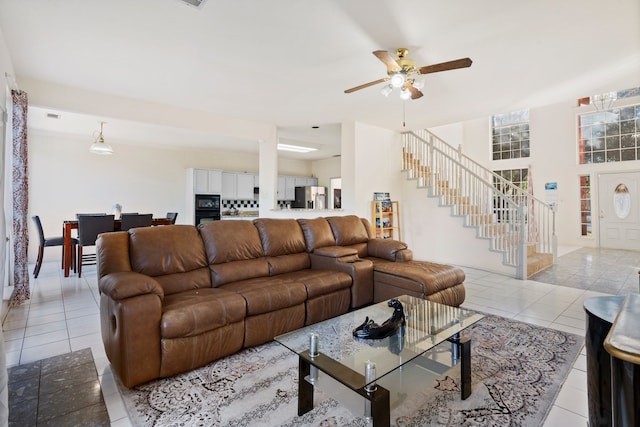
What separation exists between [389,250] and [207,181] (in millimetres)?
5509

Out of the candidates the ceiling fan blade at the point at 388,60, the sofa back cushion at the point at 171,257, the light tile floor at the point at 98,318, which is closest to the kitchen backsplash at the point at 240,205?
the light tile floor at the point at 98,318

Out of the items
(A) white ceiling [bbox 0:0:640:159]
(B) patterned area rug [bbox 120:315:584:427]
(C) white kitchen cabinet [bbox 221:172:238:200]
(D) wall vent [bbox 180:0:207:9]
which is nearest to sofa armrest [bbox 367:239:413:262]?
(B) patterned area rug [bbox 120:315:584:427]

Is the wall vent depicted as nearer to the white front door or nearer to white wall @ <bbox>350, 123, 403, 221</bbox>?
white wall @ <bbox>350, 123, 403, 221</bbox>

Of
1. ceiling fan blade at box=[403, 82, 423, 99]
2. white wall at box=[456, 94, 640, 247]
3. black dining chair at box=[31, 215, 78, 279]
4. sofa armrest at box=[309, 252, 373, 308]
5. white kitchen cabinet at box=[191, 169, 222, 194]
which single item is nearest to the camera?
sofa armrest at box=[309, 252, 373, 308]

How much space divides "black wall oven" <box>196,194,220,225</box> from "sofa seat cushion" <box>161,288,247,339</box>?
5.54m

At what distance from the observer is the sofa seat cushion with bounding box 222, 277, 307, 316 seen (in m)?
2.41

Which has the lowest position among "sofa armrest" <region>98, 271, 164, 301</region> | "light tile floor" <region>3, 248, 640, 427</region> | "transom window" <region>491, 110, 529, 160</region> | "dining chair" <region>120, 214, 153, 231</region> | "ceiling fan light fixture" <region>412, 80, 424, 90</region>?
"light tile floor" <region>3, 248, 640, 427</region>

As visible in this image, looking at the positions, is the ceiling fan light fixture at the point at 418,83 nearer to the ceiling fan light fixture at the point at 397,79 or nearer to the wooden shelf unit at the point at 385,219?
the ceiling fan light fixture at the point at 397,79

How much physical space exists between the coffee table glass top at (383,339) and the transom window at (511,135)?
8620mm

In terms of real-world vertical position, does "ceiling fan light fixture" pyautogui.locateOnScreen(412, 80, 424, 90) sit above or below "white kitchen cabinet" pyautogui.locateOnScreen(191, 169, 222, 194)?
above

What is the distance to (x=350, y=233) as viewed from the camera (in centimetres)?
400

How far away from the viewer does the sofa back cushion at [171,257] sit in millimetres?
2502

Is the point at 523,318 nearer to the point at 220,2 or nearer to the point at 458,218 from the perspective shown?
the point at 458,218

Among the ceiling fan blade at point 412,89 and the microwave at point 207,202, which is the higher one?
the ceiling fan blade at point 412,89
